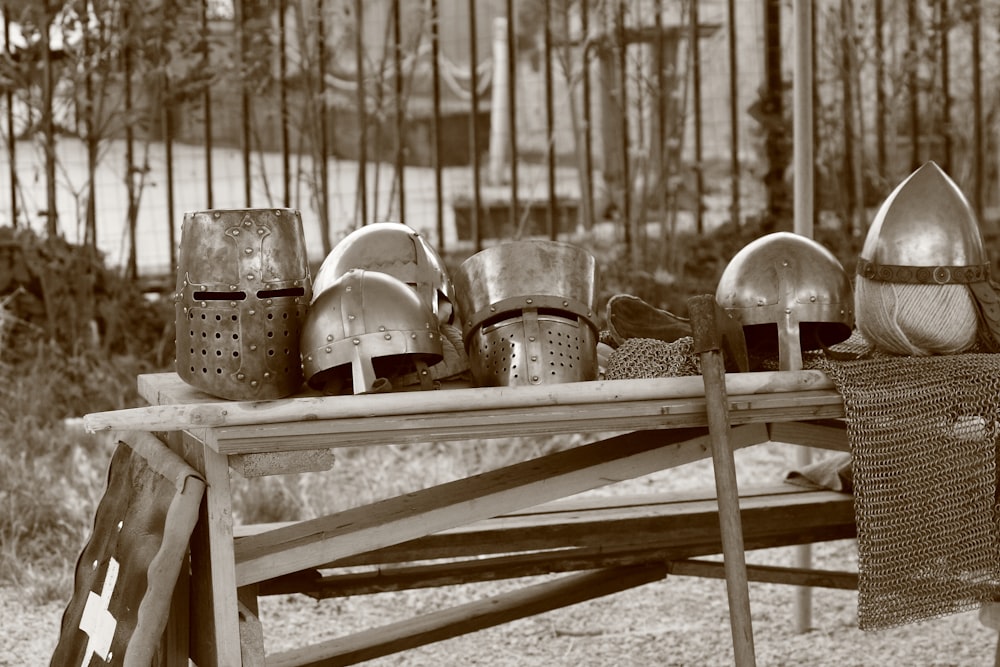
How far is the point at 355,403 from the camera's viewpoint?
7.75 feet

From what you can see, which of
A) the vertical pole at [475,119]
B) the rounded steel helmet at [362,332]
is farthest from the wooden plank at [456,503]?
the vertical pole at [475,119]

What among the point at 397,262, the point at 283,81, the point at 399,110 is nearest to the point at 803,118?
the point at 397,262

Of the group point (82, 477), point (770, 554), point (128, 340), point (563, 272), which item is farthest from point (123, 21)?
point (563, 272)

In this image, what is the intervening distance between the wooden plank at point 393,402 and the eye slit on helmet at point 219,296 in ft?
0.57

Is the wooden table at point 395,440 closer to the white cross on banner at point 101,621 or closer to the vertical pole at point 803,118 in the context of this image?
the white cross on banner at point 101,621

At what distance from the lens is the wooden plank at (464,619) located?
3115mm

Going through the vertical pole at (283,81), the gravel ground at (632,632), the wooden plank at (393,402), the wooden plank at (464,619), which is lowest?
the gravel ground at (632,632)

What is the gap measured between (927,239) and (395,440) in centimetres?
108

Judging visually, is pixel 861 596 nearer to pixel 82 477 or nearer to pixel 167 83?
pixel 82 477

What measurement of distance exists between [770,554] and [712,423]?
2530mm

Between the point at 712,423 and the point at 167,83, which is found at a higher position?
the point at 167,83

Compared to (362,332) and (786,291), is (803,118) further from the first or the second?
(362,332)

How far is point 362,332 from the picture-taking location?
2.45 meters

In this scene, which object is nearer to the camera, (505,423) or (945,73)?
(505,423)
